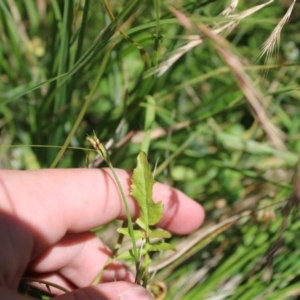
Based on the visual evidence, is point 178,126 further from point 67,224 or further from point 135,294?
point 135,294

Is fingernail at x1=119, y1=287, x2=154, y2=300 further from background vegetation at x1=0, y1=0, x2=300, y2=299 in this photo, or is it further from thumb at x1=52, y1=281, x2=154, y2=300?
background vegetation at x1=0, y1=0, x2=300, y2=299

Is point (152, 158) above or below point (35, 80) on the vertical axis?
below

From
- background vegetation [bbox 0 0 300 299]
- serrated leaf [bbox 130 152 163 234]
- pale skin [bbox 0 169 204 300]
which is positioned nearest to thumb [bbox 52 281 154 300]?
pale skin [bbox 0 169 204 300]

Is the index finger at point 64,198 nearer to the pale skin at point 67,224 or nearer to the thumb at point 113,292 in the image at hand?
the pale skin at point 67,224

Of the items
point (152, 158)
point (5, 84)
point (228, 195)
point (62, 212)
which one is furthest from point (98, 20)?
point (62, 212)

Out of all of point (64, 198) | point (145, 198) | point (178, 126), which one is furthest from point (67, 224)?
point (178, 126)

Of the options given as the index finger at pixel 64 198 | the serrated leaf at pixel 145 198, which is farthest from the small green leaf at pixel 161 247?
the index finger at pixel 64 198

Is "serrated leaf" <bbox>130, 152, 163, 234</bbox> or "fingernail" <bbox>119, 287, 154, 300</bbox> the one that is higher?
"serrated leaf" <bbox>130, 152, 163, 234</bbox>

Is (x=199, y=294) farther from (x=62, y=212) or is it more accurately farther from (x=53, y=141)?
(x=53, y=141)
